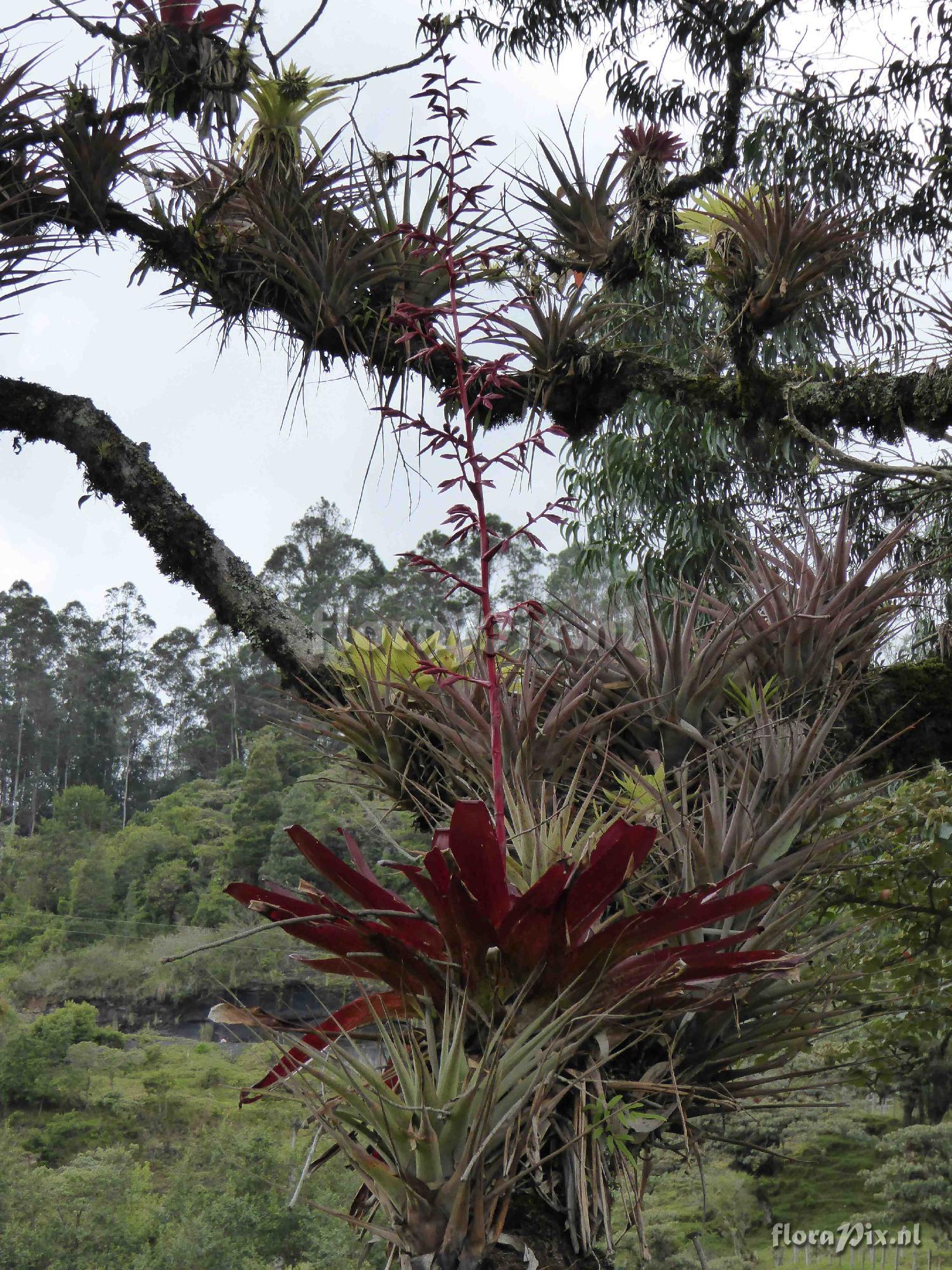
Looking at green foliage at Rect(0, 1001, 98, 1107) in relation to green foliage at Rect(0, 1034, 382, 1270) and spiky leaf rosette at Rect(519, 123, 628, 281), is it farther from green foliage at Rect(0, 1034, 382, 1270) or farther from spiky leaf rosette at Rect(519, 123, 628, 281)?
spiky leaf rosette at Rect(519, 123, 628, 281)

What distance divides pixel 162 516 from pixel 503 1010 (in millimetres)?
1900

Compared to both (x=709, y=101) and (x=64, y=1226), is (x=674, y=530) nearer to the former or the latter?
(x=709, y=101)

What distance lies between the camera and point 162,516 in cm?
271

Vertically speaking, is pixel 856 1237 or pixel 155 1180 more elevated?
pixel 856 1237

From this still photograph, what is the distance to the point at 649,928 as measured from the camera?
45.5 inches

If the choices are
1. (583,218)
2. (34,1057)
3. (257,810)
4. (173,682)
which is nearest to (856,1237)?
(583,218)

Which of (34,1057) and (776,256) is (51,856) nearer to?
(34,1057)

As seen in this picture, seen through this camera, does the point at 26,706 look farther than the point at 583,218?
Yes

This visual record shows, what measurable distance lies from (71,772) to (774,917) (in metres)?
46.0

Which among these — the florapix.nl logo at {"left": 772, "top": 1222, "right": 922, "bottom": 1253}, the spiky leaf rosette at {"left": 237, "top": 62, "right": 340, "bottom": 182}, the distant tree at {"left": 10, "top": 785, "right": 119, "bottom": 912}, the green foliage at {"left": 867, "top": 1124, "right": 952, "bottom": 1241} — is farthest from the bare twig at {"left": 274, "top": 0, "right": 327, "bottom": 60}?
the distant tree at {"left": 10, "top": 785, "right": 119, "bottom": 912}

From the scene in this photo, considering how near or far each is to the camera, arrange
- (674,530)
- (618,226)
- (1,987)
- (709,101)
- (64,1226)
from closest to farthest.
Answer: (618,226) < (709,101) < (674,530) < (64,1226) < (1,987)

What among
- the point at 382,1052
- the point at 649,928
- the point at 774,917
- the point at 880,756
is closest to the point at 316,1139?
the point at 382,1052

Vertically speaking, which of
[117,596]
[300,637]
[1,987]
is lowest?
[1,987]

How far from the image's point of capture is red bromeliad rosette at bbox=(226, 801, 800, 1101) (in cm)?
110
